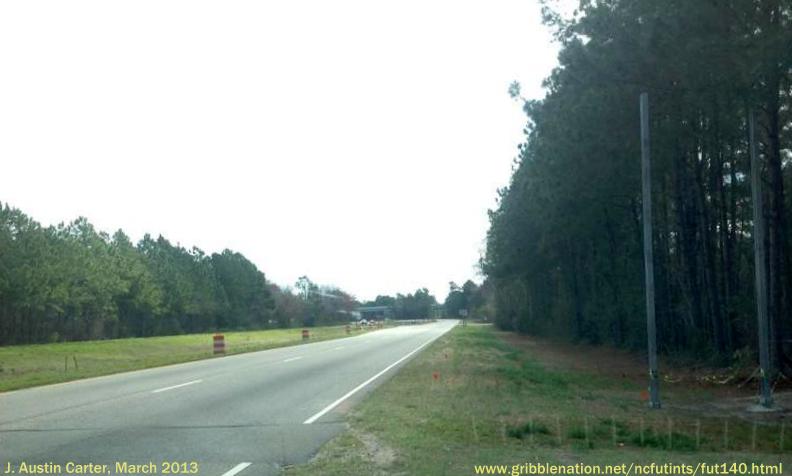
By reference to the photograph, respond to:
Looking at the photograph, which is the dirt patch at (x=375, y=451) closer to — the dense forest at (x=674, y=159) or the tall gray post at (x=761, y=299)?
the tall gray post at (x=761, y=299)

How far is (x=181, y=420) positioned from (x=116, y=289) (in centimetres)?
8051

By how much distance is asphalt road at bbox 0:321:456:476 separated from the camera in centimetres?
1088

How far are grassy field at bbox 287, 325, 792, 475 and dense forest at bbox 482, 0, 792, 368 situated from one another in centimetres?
734

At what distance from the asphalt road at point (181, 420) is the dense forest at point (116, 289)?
53.3m

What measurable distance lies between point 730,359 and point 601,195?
340 inches

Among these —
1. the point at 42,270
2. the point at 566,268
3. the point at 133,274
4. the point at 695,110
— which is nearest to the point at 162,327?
the point at 133,274

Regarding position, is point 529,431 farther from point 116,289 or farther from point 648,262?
point 116,289

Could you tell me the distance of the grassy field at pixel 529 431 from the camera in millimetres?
10445

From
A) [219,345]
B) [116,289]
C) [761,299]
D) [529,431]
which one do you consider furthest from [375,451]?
[116,289]

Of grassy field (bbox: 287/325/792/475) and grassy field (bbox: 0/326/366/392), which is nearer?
grassy field (bbox: 287/325/792/475)

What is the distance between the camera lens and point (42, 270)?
74125mm

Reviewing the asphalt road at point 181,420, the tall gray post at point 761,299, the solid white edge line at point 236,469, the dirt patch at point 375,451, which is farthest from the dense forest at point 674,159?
the solid white edge line at point 236,469

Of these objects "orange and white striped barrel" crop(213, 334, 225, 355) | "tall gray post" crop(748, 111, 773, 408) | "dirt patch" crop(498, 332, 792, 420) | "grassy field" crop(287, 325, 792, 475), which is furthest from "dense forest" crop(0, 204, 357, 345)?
"tall gray post" crop(748, 111, 773, 408)

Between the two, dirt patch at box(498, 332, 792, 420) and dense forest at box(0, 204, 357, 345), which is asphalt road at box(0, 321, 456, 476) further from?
dense forest at box(0, 204, 357, 345)
